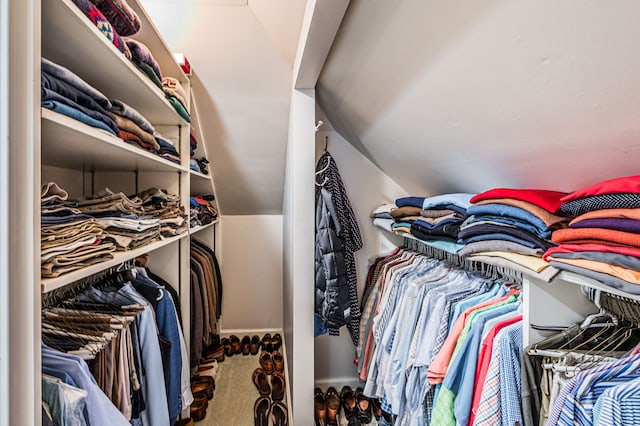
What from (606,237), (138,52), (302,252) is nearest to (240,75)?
(138,52)

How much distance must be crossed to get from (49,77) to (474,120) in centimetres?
108

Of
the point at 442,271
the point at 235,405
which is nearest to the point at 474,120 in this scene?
the point at 442,271

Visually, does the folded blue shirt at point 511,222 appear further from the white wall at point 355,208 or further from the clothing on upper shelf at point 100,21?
the clothing on upper shelf at point 100,21

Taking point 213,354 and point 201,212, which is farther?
point 213,354

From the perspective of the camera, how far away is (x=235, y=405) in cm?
192

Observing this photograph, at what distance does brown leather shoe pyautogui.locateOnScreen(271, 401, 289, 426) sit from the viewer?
1.75m

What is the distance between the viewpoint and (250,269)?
9.28ft

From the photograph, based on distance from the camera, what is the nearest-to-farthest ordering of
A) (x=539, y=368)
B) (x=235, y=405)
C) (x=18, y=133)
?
(x=18, y=133) < (x=539, y=368) < (x=235, y=405)

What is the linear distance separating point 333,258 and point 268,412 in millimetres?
974

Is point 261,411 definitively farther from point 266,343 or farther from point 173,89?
point 173,89

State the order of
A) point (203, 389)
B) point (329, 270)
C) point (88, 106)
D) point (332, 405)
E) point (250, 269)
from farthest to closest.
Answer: point (250, 269)
point (203, 389)
point (332, 405)
point (329, 270)
point (88, 106)

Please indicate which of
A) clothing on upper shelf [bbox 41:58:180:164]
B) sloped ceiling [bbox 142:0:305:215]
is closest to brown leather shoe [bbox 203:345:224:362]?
sloped ceiling [bbox 142:0:305:215]

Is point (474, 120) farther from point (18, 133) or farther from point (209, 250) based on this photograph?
point (209, 250)

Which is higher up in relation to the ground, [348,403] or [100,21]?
[100,21]
